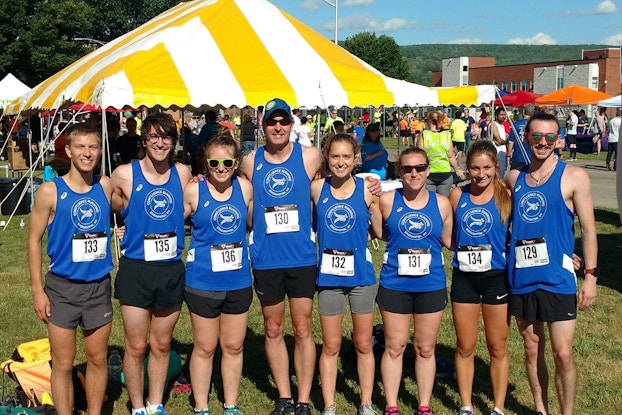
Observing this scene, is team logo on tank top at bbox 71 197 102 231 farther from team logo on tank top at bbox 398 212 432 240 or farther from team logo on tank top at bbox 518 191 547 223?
team logo on tank top at bbox 518 191 547 223

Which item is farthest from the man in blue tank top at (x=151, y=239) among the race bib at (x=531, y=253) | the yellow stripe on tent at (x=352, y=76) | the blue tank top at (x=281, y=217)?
the yellow stripe on tent at (x=352, y=76)

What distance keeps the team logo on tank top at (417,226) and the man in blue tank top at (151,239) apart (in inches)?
48.5

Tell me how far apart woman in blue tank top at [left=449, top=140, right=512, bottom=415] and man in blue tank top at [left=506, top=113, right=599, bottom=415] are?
8 cm

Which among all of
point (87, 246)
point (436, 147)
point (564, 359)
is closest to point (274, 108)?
point (87, 246)

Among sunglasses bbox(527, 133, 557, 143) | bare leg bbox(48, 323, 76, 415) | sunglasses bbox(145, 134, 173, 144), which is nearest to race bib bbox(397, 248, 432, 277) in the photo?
sunglasses bbox(527, 133, 557, 143)

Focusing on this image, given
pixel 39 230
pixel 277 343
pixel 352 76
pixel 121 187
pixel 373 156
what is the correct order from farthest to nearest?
pixel 373 156, pixel 352 76, pixel 277 343, pixel 121 187, pixel 39 230

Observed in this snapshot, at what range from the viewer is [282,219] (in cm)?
378

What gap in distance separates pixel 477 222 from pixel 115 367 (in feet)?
8.87

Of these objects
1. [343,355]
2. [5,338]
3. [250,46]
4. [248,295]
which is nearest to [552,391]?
[343,355]

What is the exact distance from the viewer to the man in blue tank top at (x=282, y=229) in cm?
379

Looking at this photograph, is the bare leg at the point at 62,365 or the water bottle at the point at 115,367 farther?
the water bottle at the point at 115,367

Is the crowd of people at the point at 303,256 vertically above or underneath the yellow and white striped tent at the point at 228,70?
underneath

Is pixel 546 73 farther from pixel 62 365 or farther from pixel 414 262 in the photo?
pixel 62 365

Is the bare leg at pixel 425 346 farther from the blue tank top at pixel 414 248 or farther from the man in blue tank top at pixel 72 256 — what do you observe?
the man in blue tank top at pixel 72 256
